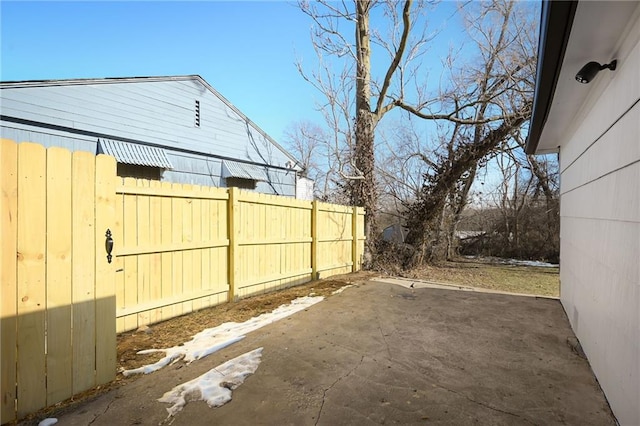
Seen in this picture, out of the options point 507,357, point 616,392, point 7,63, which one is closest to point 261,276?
point 507,357

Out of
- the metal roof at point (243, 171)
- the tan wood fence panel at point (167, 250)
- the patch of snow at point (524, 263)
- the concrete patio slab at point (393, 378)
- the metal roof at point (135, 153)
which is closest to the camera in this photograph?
the concrete patio slab at point (393, 378)

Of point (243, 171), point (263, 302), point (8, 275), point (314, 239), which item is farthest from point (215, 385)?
point (243, 171)

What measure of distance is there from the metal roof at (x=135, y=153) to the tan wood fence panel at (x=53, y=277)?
6.22m

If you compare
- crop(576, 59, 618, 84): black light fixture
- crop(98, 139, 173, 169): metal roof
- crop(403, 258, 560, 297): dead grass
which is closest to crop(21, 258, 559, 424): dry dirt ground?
crop(403, 258, 560, 297): dead grass

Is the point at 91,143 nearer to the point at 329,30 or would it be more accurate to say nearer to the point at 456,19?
the point at 329,30

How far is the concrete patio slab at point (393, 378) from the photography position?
7.04ft

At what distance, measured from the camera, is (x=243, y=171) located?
37.7 feet

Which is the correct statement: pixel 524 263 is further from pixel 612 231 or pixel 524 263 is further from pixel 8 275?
pixel 8 275

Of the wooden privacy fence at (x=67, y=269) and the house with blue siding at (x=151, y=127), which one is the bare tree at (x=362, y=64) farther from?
the wooden privacy fence at (x=67, y=269)

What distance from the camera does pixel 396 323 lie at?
4.18m

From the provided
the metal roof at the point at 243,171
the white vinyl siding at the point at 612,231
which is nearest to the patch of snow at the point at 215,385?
the white vinyl siding at the point at 612,231

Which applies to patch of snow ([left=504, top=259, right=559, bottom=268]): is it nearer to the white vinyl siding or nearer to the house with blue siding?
the house with blue siding

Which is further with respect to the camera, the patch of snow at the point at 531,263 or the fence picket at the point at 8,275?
the patch of snow at the point at 531,263

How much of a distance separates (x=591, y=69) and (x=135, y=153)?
8849 millimetres
